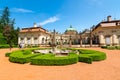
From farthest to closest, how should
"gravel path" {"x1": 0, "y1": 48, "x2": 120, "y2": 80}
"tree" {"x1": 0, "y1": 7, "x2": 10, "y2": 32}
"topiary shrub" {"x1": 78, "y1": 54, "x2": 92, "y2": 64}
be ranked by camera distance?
"tree" {"x1": 0, "y1": 7, "x2": 10, "y2": 32} < "topiary shrub" {"x1": 78, "y1": 54, "x2": 92, "y2": 64} < "gravel path" {"x1": 0, "y1": 48, "x2": 120, "y2": 80}

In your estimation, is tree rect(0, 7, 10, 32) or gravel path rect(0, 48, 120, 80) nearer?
gravel path rect(0, 48, 120, 80)

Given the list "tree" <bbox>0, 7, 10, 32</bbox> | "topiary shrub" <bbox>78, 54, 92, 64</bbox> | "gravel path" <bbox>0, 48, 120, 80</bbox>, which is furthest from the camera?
"tree" <bbox>0, 7, 10, 32</bbox>

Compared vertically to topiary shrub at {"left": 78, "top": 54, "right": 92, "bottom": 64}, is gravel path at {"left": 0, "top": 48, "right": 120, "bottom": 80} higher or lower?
lower

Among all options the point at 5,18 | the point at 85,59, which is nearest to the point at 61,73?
the point at 85,59

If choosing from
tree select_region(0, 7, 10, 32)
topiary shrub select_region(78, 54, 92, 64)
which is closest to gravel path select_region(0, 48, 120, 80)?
topiary shrub select_region(78, 54, 92, 64)

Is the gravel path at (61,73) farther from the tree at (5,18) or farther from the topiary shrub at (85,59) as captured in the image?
the tree at (5,18)

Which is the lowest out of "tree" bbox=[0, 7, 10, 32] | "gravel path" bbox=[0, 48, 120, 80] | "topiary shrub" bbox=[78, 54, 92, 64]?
"gravel path" bbox=[0, 48, 120, 80]

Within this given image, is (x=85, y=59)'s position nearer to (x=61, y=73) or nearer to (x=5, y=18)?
(x=61, y=73)

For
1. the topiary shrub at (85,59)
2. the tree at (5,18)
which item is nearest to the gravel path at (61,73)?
the topiary shrub at (85,59)

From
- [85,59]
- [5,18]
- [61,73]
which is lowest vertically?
[61,73]

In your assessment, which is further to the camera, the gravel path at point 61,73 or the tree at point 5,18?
the tree at point 5,18

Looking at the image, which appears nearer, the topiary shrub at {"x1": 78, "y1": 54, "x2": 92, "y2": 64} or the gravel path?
the gravel path

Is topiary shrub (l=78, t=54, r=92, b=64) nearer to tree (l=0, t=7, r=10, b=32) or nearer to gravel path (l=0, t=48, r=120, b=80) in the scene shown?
gravel path (l=0, t=48, r=120, b=80)

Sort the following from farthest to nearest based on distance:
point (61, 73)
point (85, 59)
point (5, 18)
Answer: point (5, 18), point (85, 59), point (61, 73)
